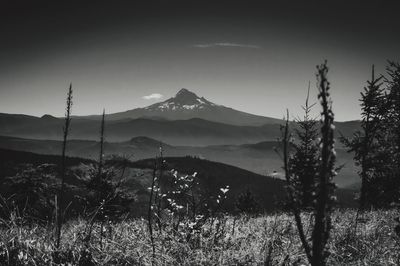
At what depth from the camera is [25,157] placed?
398ft

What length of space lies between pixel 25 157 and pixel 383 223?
135185 mm

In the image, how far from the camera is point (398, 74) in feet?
45.1

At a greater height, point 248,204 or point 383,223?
→ point 383,223

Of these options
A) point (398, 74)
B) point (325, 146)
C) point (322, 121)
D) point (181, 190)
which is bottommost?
point (181, 190)

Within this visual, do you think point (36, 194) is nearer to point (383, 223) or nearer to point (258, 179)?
point (383, 223)

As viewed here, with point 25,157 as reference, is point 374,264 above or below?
above

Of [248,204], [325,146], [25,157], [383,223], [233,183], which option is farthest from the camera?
[233,183]

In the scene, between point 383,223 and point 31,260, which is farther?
point 383,223

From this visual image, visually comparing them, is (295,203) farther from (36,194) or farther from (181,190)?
(36,194)

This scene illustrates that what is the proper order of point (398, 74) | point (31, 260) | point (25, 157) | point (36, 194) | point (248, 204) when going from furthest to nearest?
point (25, 157)
point (248, 204)
point (36, 194)
point (398, 74)
point (31, 260)

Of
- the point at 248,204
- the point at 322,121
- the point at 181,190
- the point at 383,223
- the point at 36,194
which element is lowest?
the point at 248,204

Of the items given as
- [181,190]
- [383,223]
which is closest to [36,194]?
[181,190]

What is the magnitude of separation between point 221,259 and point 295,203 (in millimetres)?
1872

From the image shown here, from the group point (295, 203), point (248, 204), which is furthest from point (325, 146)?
point (248, 204)
